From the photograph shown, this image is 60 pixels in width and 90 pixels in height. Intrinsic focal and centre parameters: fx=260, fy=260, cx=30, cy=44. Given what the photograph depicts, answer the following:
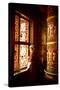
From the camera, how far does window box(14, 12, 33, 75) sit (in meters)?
2.28

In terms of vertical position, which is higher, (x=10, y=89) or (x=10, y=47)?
(x=10, y=47)

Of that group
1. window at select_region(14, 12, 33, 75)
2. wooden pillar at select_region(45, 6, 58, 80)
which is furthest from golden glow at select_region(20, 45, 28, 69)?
wooden pillar at select_region(45, 6, 58, 80)

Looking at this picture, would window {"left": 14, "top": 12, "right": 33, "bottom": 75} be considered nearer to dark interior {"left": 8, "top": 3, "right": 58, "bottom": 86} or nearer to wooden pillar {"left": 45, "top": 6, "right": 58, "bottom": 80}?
dark interior {"left": 8, "top": 3, "right": 58, "bottom": 86}

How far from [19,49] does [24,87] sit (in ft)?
1.12

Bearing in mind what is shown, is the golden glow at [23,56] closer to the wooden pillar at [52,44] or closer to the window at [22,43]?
the window at [22,43]

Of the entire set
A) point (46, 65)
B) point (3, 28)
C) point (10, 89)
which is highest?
point (3, 28)

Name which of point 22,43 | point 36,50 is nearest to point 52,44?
point 36,50

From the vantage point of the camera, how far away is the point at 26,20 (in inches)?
91.4

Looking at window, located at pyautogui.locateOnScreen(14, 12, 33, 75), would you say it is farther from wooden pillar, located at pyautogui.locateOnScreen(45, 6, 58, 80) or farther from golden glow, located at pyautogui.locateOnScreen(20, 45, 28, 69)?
wooden pillar, located at pyautogui.locateOnScreen(45, 6, 58, 80)

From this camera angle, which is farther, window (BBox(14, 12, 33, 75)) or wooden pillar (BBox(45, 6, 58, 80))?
wooden pillar (BBox(45, 6, 58, 80))

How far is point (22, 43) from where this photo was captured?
2311 millimetres

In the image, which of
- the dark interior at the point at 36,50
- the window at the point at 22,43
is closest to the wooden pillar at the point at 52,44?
the dark interior at the point at 36,50

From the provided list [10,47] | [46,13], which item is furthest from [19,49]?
[46,13]

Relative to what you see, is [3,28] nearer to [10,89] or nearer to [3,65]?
[3,65]
